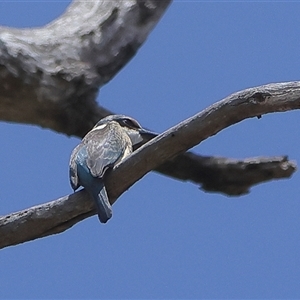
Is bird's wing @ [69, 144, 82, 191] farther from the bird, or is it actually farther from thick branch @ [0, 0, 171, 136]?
thick branch @ [0, 0, 171, 136]

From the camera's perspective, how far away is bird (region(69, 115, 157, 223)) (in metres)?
2.95

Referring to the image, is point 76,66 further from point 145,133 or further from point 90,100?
point 145,133

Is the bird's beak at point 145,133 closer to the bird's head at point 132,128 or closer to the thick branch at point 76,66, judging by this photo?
the bird's head at point 132,128

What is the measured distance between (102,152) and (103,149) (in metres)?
0.05

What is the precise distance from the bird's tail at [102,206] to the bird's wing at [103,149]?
0.26 ft

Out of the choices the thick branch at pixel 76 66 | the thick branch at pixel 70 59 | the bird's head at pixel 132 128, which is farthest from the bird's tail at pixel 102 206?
the thick branch at pixel 70 59

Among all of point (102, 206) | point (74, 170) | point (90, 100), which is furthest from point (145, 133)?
point (102, 206)

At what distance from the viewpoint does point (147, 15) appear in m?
4.59

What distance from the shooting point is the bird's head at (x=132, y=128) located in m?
3.77

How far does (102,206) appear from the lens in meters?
2.93

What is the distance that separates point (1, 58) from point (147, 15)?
111cm

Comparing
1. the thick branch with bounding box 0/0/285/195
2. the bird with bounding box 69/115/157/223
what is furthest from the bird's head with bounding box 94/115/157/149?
the thick branch with bounding box 0/0/285/195

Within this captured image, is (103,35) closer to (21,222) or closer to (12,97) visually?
(12,97)

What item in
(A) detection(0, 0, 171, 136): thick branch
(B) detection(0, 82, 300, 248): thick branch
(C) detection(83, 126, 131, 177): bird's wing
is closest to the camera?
(B) detection(0, 82, 300, 248): thick branch
